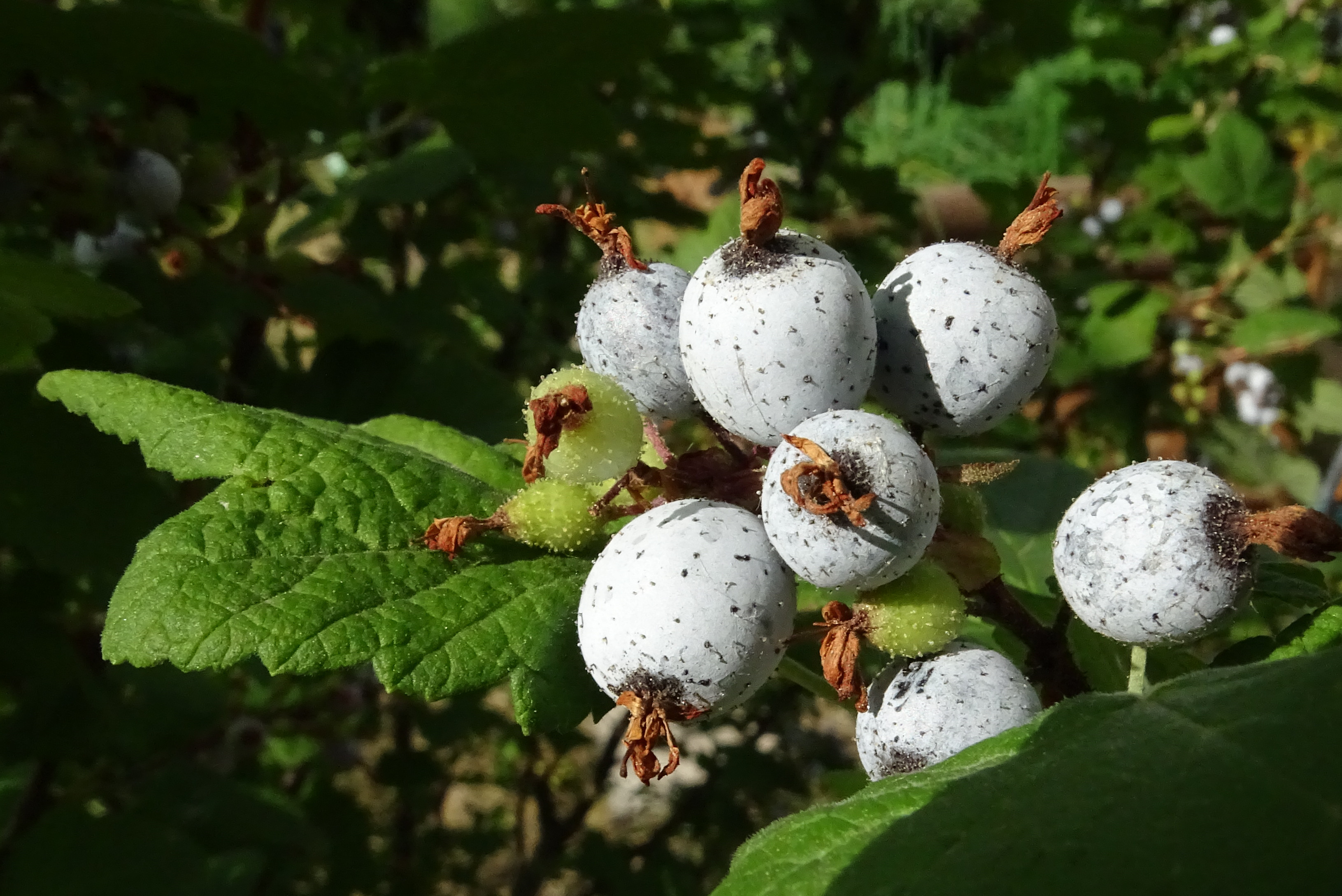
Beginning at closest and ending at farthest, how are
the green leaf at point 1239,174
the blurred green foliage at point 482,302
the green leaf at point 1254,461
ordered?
the blurred green foliage at point 482,302, the green leaf at point 1239,174, the green leaf at point 1254,461

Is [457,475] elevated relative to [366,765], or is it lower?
elevated

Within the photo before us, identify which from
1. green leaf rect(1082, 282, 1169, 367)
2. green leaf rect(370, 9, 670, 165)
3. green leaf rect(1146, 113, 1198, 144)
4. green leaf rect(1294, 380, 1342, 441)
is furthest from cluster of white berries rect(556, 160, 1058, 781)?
green leaf rect(1294, 380, 1342, 441)

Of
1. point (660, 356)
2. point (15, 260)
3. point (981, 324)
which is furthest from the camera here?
point (15, 260)

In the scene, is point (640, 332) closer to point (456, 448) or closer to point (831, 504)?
point (831, 504)

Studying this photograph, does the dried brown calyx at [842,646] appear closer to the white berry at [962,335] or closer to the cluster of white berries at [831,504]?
the cluster of white berries at [831,504]

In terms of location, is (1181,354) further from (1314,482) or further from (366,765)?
(366,765)

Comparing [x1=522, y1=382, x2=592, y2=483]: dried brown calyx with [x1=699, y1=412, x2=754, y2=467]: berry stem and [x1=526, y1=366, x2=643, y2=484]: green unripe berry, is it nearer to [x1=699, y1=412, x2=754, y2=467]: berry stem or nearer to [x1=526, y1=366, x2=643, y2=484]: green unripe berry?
[x1=526, y1=366, x2=643, y2=484]: green unripe berry

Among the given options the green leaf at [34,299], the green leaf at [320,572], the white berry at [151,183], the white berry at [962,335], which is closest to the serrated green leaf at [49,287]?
the green leaf at [34,299]

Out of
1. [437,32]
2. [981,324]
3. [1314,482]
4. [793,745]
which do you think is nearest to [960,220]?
[1314,482]
